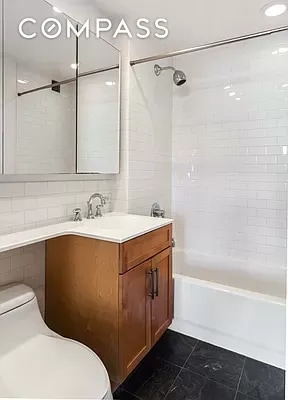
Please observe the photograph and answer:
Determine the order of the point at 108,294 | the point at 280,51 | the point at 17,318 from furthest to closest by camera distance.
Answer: the point at 280,51, the point at 108,294, the point at 17,318

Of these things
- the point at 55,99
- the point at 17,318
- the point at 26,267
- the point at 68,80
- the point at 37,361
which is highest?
the point at 68,80

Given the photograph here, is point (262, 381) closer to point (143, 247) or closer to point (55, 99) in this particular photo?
point (143, 247)

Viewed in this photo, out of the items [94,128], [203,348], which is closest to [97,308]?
[203,348]

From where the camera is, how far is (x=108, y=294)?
1.49m

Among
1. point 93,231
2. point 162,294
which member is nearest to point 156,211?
point 162,294

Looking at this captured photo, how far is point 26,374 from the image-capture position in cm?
113

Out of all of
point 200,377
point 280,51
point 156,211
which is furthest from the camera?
point 156,211

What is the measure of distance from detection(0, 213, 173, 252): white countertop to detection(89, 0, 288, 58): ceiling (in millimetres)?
1343

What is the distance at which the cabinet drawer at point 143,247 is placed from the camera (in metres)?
1.48

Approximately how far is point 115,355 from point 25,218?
0.89m

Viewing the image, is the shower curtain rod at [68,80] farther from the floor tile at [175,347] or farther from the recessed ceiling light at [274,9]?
the floor tile at [175,347]

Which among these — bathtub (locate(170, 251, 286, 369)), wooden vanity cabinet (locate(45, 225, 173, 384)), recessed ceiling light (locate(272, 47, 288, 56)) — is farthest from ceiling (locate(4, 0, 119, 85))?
bathtub (locate(170, 251, 286, 369))

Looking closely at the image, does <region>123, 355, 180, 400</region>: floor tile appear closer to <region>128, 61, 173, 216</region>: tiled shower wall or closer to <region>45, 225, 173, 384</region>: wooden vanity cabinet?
<region>45, 225, 173, 384</region>: wooden vanity cabinet

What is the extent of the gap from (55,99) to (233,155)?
5.44ft
